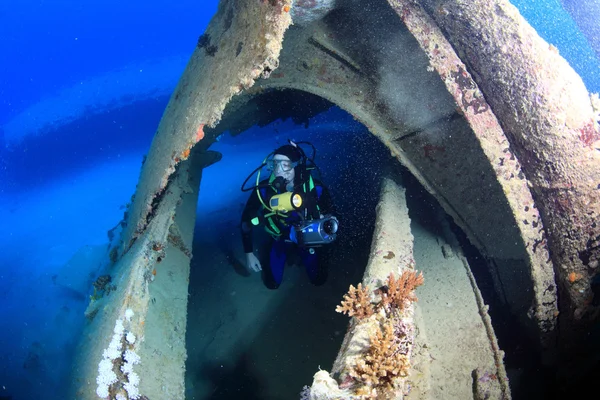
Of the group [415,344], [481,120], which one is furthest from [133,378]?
[481,120]

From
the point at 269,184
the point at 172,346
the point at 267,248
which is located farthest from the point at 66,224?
the point at 172,346

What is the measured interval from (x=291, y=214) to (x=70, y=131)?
2650 centimetres

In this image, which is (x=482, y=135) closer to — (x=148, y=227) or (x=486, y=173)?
(x=486, y=173)

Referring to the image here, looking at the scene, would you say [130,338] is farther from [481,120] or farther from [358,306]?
[481,120]

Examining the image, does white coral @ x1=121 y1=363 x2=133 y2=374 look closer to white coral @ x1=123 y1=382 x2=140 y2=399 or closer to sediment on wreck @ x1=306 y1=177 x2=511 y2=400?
white coral @ x1=123 y1=382 x2=140 y2=399

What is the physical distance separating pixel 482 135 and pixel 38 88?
50.2m

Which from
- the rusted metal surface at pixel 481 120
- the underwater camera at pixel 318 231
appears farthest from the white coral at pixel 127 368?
the rusted metal surface at pixel 481 120

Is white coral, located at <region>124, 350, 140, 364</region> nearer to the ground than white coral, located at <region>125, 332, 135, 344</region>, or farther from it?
nearer to the ground

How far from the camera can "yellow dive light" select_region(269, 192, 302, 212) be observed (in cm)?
450

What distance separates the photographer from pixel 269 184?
5.02 meters

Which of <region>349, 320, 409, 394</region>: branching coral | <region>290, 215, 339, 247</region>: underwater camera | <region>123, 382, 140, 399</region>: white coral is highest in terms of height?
<region>290, 215, 339, 247</region>: underwater camera

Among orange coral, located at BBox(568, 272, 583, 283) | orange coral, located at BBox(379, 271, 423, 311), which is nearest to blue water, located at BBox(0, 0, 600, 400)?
orange coral, located at BBox(379, 271, 423, 311)

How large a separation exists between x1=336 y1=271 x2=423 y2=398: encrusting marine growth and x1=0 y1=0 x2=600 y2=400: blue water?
239cm

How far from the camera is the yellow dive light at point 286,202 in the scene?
450 cm
